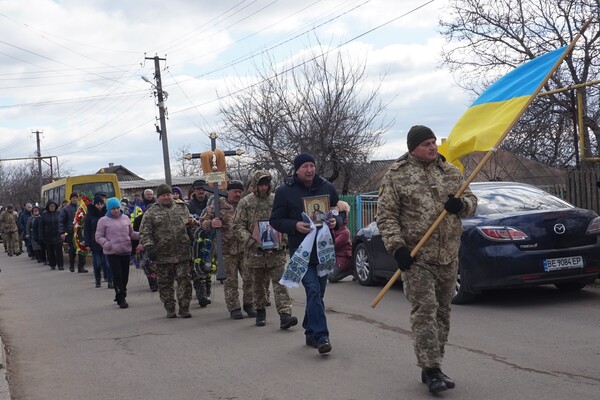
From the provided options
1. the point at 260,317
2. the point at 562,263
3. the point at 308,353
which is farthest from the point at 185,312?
the point at 562,263

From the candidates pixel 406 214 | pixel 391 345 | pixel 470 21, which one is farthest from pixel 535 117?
pixel 406 214

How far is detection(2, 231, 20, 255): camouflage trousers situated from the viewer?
29781 mm

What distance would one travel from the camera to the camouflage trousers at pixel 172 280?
10.4m

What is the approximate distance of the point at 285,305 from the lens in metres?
8.80

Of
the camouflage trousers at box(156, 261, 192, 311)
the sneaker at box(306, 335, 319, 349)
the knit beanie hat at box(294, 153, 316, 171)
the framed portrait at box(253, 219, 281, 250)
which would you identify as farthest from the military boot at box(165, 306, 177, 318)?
the knit beanie hat at box(294, 153, 316, 171)

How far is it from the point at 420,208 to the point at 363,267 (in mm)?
6742

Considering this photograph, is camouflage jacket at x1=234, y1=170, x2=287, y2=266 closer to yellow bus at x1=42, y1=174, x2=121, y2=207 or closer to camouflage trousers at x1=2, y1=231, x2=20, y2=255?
yellow bus at x1=42, y1=174, x2=121, y2=207

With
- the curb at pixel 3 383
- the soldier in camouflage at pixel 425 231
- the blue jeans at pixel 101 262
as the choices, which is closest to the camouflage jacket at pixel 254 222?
the curb at pixel 3 383

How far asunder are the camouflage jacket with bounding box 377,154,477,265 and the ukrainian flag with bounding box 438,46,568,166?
66 centimetres

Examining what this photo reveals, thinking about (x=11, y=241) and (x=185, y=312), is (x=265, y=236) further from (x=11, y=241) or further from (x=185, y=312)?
(x=11, y=241)

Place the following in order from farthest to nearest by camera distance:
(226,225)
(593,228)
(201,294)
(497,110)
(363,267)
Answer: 1. (363,267)
2. (201,294)
3. (226,225)
4. (593,228)
5. (497,110)

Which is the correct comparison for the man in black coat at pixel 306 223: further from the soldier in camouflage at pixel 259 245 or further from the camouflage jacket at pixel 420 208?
the camouflage jacket at pixel 420 208

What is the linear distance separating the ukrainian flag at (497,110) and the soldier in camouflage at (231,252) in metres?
3.94

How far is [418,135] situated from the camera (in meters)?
5.81
